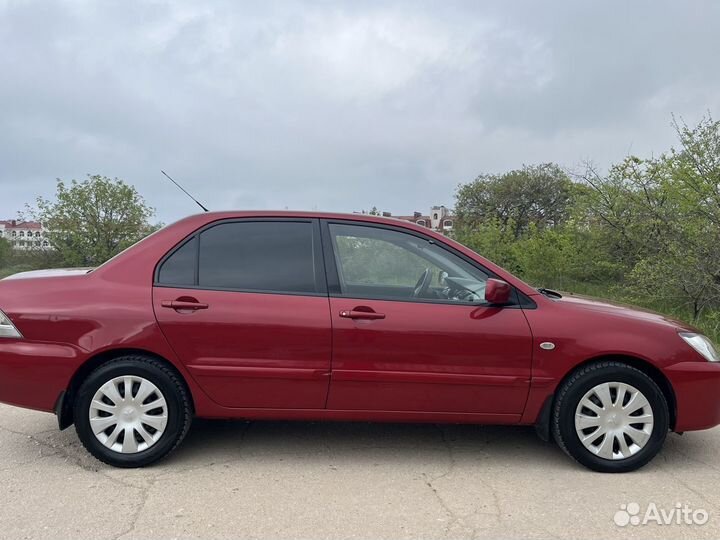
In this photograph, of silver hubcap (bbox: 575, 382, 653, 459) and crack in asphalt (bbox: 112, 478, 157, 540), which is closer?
crack in asphalt (bbox: 112, 478, 157, 540)

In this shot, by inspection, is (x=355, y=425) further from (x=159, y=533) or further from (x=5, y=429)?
(x=5, y=429)

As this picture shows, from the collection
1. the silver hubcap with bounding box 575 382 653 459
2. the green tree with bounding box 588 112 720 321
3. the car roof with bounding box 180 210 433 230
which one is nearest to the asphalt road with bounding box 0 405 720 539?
the silver hubcap with bounding box 575 382 653 459

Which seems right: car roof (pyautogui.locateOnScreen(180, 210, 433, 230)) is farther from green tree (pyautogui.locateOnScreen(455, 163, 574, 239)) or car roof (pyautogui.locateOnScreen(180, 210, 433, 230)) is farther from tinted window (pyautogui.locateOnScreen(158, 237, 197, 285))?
green tree (pyautogui.locateOnScreen(455, 163, 574, 239))

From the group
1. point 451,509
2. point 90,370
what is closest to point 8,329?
point 90,370

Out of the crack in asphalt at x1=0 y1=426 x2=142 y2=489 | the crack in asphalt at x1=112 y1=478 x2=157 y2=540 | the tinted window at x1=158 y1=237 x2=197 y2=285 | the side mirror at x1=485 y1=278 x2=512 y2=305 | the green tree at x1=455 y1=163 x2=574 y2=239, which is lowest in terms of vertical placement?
the crack in asphalt at x1=112 y1=478 x2=157 y2=540

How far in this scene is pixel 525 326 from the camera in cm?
352

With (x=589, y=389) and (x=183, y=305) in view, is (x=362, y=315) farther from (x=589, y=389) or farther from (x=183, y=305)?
(x=589, y=389)

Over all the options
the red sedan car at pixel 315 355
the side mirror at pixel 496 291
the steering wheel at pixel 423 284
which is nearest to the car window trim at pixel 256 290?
the red sedan car at pixel 315 355

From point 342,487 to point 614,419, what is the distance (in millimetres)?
1767

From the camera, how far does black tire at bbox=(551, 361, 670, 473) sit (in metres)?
3.51

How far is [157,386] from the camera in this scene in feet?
11.3

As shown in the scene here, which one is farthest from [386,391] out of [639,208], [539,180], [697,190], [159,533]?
[539,180]

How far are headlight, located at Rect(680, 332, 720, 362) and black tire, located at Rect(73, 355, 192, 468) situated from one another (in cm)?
326

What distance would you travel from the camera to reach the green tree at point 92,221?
2320 centimetres
